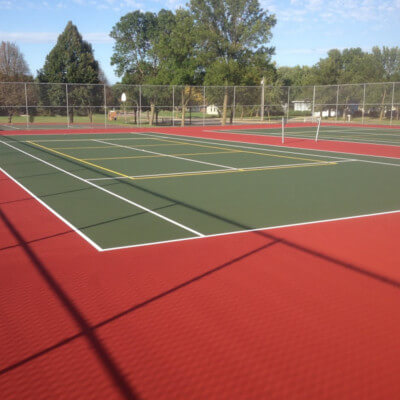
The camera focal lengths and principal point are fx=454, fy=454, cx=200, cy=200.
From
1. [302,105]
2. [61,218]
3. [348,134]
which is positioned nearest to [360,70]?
[302,105]

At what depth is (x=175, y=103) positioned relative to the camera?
4462 centimetres

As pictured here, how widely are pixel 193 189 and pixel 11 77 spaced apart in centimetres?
5679

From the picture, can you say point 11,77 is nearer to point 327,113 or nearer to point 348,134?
point 327,113

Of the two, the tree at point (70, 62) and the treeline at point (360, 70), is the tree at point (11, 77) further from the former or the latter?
the treeline at point (360, 70)

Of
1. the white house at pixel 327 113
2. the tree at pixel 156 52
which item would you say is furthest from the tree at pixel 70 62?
the white house at pixel 327 113

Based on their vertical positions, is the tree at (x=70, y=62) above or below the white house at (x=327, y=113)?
above

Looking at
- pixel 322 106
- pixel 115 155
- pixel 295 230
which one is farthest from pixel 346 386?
pixel 322 106

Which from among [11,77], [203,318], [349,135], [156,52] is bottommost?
[203,318]

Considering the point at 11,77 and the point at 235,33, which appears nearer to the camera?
the point at 235,33

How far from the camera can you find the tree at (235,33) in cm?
5062

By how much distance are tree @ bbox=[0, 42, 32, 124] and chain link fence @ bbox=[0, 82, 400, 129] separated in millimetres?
85

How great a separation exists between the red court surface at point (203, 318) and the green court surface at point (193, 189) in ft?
3.44

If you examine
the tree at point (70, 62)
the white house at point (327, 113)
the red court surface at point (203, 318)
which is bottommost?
the red court surface at point (203, 318)

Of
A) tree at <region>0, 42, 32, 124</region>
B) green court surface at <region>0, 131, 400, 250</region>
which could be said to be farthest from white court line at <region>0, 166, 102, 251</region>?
tree at <region>0, 42, 32, 124</region>
